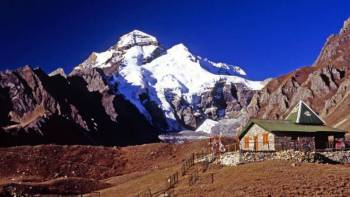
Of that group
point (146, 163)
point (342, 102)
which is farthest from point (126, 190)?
point (342, 102)

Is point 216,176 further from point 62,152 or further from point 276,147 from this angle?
point 62,152

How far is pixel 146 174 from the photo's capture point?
6838 centimetres

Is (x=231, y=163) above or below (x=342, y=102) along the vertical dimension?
below

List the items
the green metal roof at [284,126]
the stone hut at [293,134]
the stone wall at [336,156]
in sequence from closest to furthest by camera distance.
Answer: the stone wall at [336,156], the stone hut at [293,134], the green metal roof at [284,126]

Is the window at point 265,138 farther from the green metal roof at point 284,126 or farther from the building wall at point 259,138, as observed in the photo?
the green metal roof at point 284,126

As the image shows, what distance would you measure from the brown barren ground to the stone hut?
6611 millimetres

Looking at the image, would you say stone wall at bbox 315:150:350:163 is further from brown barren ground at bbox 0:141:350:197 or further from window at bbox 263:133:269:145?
window at bbox 263:133:269:145

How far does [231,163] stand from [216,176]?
556cm

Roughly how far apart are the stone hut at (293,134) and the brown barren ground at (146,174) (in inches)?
260

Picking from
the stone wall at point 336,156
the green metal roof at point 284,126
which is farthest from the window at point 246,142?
the stone wall at point 336,156

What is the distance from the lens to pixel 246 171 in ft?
152

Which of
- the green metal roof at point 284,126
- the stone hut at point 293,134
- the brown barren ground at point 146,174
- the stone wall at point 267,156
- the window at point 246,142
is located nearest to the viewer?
the brown barren ground at point 146,174

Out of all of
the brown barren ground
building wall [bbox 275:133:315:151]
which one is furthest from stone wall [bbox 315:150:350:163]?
the brown barren ground

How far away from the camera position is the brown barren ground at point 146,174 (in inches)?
1624
